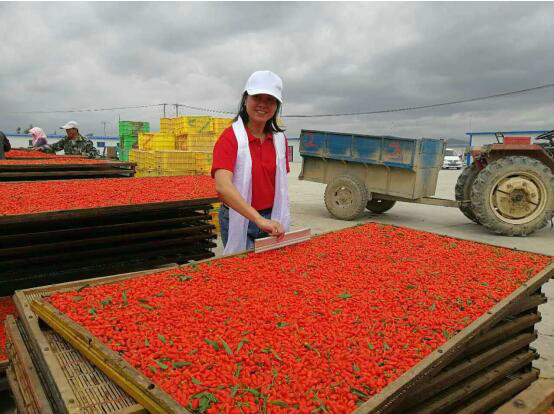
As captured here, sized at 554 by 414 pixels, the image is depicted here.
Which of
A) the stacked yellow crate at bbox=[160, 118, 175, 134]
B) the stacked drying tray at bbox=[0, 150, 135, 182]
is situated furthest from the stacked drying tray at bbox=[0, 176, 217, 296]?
the stacked yellow crate at bbox=[160, 118, 175, 134]

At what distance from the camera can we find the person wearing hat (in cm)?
292

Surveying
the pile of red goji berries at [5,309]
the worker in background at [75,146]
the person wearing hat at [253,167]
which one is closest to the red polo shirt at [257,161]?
the person wearing hat at [253,167]

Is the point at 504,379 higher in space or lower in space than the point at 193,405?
lower

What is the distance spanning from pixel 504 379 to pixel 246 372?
233cm

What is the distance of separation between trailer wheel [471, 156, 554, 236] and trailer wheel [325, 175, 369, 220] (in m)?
2.50

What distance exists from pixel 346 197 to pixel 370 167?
948 millimetres

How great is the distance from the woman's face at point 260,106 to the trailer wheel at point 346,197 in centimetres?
741

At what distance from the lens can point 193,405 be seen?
135 centimetres

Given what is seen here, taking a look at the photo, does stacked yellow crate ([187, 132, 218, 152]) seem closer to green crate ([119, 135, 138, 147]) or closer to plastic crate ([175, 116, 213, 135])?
plastic crate ([175, 116, 213, 135])

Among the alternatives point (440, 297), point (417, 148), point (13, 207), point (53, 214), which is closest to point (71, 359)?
point (440, 297)

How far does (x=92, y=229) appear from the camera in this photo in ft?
15.3

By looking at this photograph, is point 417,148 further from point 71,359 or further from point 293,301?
point 71,359

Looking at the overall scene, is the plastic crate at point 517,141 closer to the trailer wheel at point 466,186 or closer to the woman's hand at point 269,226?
the trailer wheel at point 466,186

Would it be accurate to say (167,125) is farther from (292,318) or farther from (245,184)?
(292,318)
